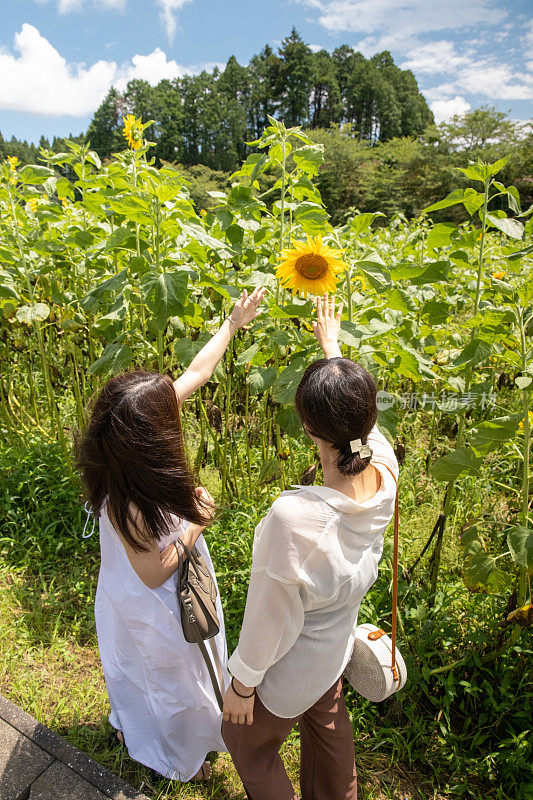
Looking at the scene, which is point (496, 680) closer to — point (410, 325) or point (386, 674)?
point (386, 674)

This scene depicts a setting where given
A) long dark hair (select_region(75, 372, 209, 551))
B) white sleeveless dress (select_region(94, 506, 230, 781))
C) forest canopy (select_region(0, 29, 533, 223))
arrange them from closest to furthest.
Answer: long dark hair (select_region(75, 372, 209, 551))
white sleeveless dress (select_region(94, 506, 230, 781))
forest canopy (select_region(0, 29, 533, 223))

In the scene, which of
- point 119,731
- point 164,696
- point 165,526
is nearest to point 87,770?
point 119,731

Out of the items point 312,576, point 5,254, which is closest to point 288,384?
point 312,576

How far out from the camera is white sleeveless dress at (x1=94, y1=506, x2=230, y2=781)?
1378 millimetres

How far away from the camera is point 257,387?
6.08ft

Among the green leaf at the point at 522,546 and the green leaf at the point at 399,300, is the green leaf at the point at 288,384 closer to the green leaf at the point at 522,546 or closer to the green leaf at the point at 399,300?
the green leaf at the point at 399,300

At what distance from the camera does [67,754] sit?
158 centimetres

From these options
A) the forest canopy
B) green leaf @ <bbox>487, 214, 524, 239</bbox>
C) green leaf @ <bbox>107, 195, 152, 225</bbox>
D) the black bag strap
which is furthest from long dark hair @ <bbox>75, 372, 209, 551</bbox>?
the forest canopy

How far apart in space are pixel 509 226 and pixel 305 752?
1.64 metres

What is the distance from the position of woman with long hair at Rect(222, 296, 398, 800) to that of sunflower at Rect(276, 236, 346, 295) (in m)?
0.61

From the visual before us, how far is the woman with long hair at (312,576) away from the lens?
3.10ft

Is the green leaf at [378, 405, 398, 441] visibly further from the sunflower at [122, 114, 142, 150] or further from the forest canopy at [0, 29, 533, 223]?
the forest canopy at [0, 29, 533, 223]

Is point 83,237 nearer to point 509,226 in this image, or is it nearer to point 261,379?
point 261,379

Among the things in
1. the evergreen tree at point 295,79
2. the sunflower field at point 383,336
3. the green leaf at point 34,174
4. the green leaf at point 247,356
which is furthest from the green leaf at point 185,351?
the evergreen tree at point 295,79
